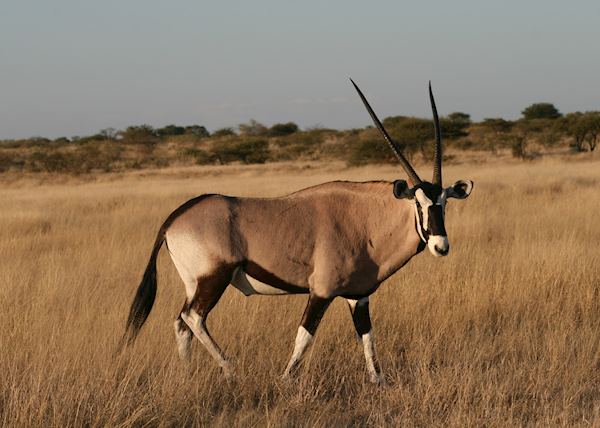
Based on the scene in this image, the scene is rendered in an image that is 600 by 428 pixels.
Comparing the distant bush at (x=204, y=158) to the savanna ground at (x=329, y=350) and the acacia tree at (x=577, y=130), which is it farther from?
the savanna ground at (x=329, y=350)

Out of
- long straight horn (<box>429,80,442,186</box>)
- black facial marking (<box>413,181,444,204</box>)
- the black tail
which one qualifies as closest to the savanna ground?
the black tail

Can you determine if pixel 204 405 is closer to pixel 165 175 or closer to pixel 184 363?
pixel 184 363

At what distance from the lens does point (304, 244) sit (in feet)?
14.5

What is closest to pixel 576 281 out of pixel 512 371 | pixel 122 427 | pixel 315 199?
pixel 512 371

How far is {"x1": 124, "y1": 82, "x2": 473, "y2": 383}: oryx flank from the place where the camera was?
4324 millimetres

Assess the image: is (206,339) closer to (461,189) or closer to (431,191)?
(431,191)

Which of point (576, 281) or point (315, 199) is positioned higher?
point (315, 199)

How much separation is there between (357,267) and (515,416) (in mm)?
1257

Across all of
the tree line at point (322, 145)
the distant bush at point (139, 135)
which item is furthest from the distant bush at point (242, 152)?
the distant bush at point (139, 135)

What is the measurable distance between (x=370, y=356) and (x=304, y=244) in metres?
0.85

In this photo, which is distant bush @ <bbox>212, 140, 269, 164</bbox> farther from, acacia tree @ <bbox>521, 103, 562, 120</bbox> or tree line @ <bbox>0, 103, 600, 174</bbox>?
acacia tree @ <bbox>521, 103, 562, 120</bbox>

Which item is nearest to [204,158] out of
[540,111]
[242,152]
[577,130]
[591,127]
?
[242,152]

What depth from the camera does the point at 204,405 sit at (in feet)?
13.0

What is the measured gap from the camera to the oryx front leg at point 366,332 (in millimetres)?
4555
